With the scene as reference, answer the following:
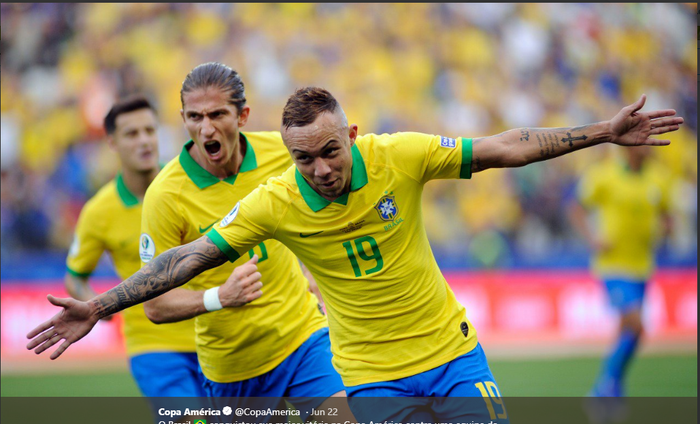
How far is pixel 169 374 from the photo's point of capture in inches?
232

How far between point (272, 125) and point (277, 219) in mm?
12638

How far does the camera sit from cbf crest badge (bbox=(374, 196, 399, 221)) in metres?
4.16

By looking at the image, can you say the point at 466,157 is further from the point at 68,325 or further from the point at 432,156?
the point at 68,325

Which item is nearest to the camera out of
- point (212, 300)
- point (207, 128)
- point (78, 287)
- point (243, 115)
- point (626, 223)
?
point (212, 300)

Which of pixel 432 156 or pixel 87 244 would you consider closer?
pixel 432 156

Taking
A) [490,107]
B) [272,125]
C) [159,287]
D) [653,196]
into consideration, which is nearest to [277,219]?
[159,287]

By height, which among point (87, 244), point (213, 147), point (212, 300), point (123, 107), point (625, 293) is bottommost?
point (625, 293)

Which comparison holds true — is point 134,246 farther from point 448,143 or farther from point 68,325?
point 448,143

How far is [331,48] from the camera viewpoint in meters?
18.1

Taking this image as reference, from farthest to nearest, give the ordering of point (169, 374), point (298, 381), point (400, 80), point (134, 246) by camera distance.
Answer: point (400, 80) < point (134, 246) < point (169, 374) < point (298, 381)

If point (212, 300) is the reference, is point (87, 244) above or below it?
above

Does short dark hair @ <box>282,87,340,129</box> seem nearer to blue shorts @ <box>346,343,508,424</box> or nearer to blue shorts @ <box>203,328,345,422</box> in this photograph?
blue shorts @ <box>346,343,508,424</box>

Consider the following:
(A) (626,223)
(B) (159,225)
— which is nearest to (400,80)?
(A) (626,223)

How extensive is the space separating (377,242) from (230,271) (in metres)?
1.38
